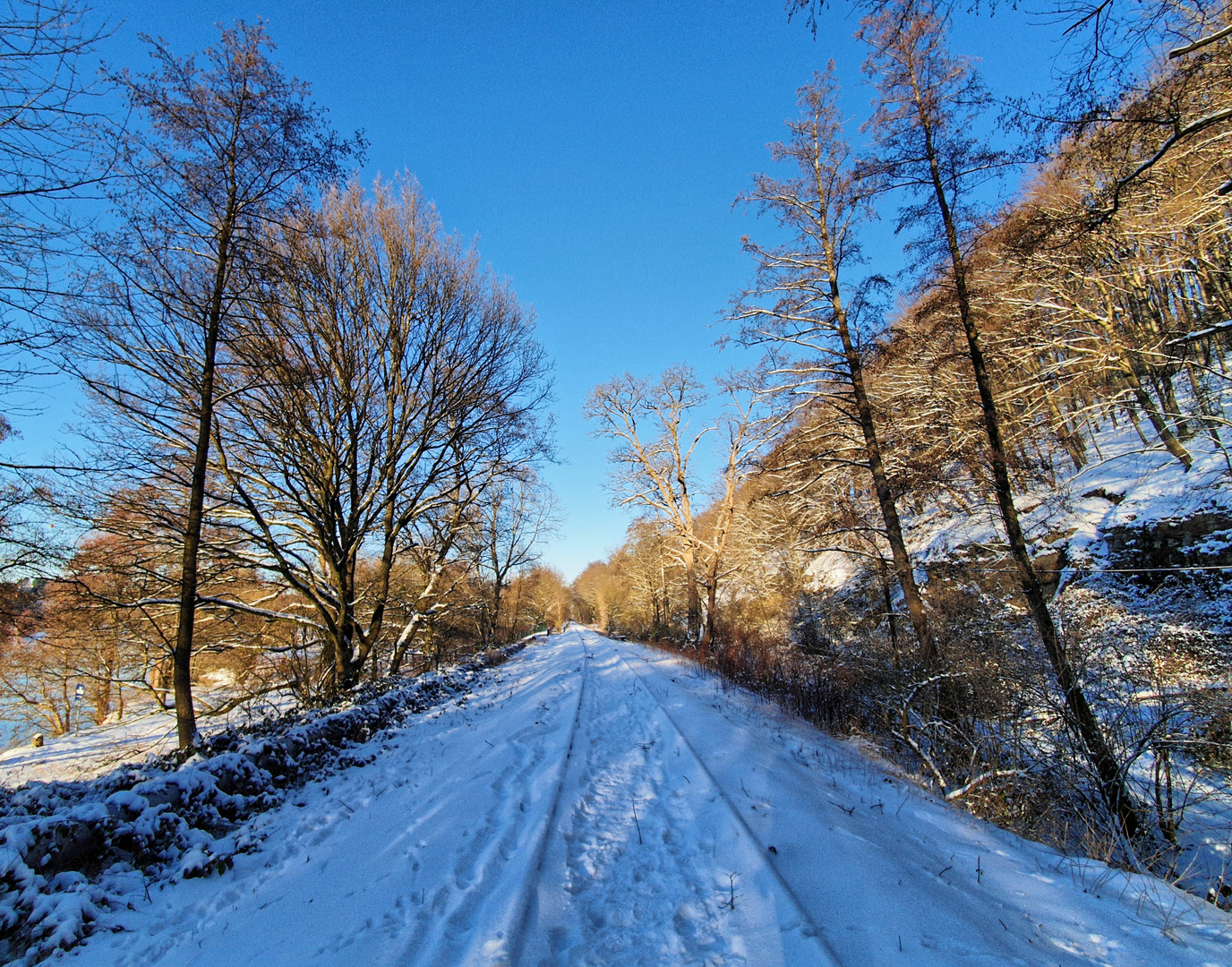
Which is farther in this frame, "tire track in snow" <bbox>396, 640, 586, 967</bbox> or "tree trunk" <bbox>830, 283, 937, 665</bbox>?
"tree trunk" <bbox>830, 283, 937, 665</bbox>

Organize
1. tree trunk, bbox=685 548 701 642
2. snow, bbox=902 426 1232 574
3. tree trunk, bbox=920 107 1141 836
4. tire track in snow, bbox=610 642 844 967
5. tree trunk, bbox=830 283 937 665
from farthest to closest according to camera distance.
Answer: tree trunk, bbox=685 548 701 642 < snow, bbox=902 426 1232 574 < tree trunk, bbox=830 283 937 665 < tree trunk, bbox=920 107 1141 836 < tire track in snow, bbox=610 642 844 967

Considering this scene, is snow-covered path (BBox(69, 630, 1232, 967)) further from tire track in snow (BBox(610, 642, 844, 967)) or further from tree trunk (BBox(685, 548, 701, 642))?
tree trunk (BBox(685, 548, 701, 642))

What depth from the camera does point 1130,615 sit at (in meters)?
9.79

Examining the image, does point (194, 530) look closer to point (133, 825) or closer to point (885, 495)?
point (133, 825)

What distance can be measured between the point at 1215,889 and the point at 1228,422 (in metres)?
6.78

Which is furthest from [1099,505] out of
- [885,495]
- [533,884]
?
[533,884]

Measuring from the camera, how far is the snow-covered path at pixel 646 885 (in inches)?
92.4

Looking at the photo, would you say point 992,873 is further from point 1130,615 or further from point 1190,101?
point 1130,615

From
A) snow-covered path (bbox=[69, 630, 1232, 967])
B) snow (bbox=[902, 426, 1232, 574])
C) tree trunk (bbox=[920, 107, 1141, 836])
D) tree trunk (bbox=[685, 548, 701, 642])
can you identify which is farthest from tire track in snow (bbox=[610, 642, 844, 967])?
tree trunk (bbox=[685, 548, 701, 642])

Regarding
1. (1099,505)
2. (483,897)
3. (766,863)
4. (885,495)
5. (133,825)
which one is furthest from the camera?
(1099,505)

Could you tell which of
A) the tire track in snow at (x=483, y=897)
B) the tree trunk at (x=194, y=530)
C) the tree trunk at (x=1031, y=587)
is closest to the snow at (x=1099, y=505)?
the tree trunk at (x=1031, y=587)

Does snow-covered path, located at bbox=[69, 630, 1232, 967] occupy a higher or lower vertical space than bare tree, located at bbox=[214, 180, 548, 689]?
lower

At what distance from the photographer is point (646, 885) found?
298 cm

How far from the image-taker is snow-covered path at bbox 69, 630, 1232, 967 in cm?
235
